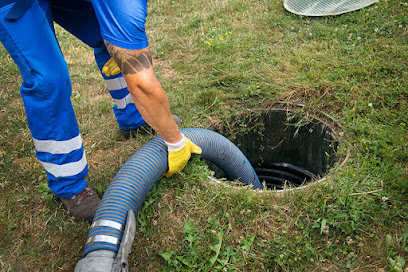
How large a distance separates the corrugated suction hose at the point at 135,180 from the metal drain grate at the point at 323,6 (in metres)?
2.72

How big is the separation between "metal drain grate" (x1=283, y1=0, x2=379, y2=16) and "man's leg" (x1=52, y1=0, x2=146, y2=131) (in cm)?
287

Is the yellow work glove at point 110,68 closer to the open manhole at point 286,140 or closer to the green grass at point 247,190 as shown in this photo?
the green grass at point 247,190

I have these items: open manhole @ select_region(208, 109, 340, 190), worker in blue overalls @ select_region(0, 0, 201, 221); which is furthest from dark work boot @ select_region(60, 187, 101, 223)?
open manhole @ select_region(208, 109, 340, 190)

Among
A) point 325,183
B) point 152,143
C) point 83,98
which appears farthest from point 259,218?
point 83,98

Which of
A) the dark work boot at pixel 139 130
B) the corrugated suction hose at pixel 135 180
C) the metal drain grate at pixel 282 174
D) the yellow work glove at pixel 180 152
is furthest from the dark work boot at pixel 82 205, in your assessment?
the metal drain grate at pixel 282 174

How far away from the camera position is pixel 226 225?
7.40ft

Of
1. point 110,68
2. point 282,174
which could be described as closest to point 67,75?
point 110,68

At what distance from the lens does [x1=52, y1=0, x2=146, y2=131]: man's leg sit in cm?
226

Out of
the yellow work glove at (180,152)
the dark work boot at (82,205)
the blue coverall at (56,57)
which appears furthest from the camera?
the dark work boot at (82,205)

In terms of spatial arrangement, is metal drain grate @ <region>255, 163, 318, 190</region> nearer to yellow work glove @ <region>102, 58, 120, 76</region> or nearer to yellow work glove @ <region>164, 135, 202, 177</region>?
yellow work glove @ <region>164, 135, 202, 177</region>

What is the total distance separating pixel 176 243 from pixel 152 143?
0.73 metres

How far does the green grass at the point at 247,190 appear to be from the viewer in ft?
6.95

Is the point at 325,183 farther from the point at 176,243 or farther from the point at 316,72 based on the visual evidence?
the point at 316,72

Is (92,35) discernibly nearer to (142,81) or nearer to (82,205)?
(142,81)
